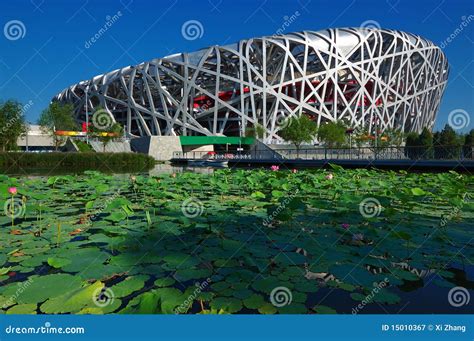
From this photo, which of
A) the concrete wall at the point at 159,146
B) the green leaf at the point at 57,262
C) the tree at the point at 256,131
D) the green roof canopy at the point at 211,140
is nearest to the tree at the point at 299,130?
the tree at the point at 256,131

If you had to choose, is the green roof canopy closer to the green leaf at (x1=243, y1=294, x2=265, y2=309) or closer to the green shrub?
the green shrub

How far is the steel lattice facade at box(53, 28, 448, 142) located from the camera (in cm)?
5309

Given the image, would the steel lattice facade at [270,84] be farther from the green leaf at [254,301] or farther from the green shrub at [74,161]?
the green leaf at [254,301]

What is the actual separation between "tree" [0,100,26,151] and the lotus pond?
3442 cm

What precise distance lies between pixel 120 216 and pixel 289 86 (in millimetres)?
55314

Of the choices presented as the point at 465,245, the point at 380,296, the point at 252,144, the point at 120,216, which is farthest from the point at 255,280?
the point at 252,144

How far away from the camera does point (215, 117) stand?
5331 centimetres

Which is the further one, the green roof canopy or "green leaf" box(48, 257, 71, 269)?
the green roof canopy

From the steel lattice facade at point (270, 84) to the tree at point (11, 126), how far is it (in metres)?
21.0

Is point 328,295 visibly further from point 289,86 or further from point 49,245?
point 289,86

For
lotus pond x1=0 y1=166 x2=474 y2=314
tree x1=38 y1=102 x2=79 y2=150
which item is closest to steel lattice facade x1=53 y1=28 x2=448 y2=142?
tree x1=38 y1=102 x2=79 y2=150

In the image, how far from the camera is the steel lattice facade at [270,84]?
53094mm

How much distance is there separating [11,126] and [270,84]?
118 feet

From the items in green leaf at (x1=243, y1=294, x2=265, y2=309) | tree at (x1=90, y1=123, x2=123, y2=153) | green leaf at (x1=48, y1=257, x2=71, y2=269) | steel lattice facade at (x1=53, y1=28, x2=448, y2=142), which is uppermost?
steel lattice facade at (x1=53, y1=28, x2=448, y2=142)
